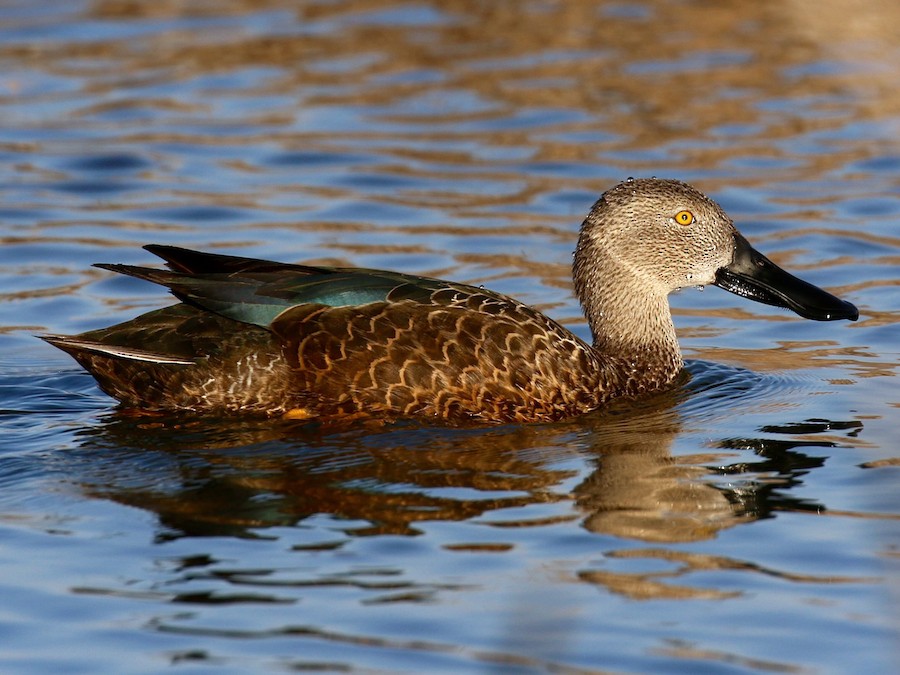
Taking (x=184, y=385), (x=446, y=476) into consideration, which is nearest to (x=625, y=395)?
(x=446, y=476)

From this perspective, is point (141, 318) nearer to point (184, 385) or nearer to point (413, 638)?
point (184, 385)

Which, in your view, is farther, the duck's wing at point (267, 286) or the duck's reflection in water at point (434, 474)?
the duck's wing at point (267, 286)

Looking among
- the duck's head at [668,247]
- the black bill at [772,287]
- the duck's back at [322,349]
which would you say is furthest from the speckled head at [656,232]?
the duck's back at [322,349]

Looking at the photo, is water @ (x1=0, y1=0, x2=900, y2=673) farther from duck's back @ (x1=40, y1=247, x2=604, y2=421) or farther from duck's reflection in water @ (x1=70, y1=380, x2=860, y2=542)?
duck's back @ (x1=40, y1=247, x2=604, y2=421)

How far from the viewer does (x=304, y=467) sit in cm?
725

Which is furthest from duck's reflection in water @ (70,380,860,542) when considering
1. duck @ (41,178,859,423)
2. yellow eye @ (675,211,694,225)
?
yellow eye @ (675,211,694,225)

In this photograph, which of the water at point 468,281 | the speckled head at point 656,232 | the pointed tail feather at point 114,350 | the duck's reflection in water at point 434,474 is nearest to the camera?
the water at point 468,281

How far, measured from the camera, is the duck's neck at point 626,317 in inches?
345

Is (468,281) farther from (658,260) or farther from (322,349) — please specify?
(322,349)

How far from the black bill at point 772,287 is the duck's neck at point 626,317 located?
0.43 metres

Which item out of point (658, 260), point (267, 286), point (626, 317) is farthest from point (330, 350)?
point (658, 260)

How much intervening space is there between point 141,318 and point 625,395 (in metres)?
2.47

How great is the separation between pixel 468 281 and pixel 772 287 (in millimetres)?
2488

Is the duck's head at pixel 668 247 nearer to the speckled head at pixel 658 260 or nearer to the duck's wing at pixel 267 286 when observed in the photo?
the speckled head at pixel 658 260
